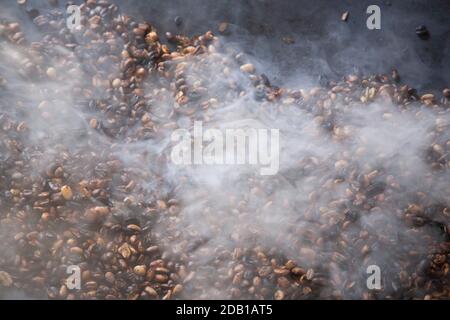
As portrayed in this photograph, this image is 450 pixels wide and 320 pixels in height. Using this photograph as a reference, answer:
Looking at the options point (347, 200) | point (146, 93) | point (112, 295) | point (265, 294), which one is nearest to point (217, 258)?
point (265, 294)

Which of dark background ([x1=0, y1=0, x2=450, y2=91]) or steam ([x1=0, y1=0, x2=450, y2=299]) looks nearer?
steam ([x1=0, y1=0, x2=450, y2=299])

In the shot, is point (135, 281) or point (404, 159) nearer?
point (135, 281)

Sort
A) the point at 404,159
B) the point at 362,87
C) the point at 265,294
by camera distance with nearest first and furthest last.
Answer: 1. the point at 265,294
2. the point at 404,159
3. the point at 362,87

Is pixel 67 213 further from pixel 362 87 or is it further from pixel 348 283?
pixel 362 87

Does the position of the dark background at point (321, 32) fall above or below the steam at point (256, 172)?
above

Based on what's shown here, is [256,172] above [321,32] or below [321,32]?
below

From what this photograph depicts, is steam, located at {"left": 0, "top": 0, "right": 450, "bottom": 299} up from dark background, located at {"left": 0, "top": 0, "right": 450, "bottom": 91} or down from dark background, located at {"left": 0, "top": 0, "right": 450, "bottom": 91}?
down

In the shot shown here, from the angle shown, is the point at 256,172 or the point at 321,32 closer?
the point at 256,172

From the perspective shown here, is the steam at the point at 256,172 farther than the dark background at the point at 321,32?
No
